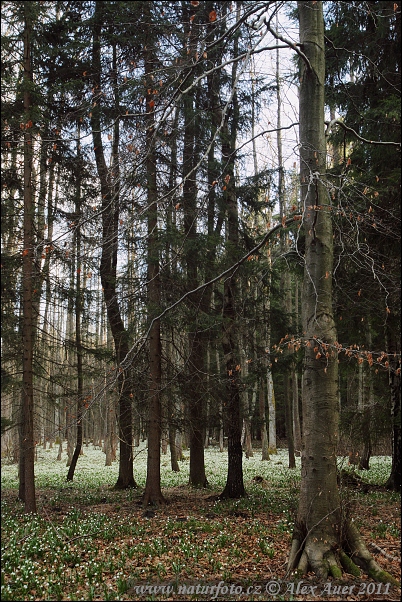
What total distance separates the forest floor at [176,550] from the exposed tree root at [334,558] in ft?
0.34

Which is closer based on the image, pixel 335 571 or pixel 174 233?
pixel 335 571

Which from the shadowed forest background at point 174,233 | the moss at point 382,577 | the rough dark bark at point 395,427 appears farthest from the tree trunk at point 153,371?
the moss at point 382,577

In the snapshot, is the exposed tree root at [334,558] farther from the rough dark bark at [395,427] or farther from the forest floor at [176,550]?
the rough dark bark at [395,427]

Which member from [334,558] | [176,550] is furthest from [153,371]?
[334,558]

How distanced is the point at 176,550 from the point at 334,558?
2.61 meters

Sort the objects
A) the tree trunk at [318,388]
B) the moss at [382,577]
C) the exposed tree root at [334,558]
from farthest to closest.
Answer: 1. the tree trunk at [318,388]
2. the exposed tree root at [334,558]
3. the moss at [382,577]

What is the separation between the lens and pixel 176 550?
6922mm

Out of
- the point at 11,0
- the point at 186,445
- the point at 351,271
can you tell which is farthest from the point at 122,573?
the point at 186,445

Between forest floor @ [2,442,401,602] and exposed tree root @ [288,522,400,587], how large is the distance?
104 mm

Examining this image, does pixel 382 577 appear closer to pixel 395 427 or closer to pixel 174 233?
pixel 395 427

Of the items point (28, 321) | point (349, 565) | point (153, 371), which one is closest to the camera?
point (349, 565)

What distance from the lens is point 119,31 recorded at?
42.4 feet

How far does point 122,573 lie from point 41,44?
36.0 ft

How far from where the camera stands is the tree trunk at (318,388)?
17.2 feet
